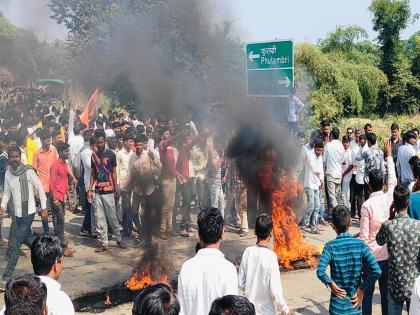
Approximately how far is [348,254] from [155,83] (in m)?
11.2

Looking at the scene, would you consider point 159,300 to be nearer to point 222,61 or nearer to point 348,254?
point 348,254

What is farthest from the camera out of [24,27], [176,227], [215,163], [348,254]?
[24,27]

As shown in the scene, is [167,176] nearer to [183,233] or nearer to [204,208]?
[204,208]

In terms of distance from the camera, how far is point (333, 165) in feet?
33.4

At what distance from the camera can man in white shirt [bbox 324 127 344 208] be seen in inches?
401

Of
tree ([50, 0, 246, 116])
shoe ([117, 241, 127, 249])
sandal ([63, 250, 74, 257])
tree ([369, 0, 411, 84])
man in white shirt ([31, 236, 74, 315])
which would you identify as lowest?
sandal ([63, 250, 74, 257])

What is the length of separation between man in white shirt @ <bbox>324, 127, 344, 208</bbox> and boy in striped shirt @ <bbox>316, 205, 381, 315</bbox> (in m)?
6.07

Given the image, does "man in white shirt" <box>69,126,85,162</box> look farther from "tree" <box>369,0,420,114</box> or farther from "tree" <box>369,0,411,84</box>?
"tree" <box>369,0,411,84</box>

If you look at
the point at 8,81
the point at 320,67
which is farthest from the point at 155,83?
the point at 320,67

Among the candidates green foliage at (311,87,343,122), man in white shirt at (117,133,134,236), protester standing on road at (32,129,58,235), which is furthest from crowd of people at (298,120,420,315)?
green foliage at (311,87,343,122)

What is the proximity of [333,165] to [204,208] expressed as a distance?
298 centimetres

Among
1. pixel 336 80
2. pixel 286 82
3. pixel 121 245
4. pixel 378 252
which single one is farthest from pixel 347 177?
pixel 336 80

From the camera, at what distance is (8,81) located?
16.2 m

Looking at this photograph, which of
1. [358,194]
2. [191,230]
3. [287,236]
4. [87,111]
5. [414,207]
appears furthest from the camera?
[87,111]
